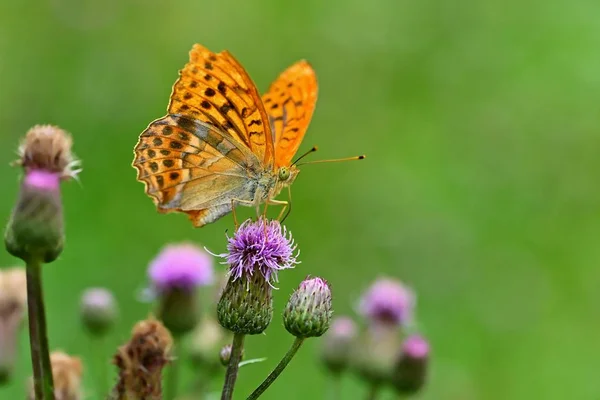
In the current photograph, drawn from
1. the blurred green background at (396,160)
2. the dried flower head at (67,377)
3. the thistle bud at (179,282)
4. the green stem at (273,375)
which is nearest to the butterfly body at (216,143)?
the thistle bud at (179,282)

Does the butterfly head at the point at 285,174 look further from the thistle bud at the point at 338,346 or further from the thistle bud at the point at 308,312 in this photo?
the thistle bud at the point at 308,312

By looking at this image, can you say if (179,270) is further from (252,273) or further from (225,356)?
(225,356)

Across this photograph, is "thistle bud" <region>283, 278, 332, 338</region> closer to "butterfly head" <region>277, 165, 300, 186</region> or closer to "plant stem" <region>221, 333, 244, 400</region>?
"plant stem" <region>221, 333, 244, 400</region>

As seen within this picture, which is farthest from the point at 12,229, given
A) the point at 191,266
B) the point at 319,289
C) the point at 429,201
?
the point at 429,201

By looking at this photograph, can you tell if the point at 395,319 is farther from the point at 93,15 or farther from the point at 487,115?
the point at 93,15

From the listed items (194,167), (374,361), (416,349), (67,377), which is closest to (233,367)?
(67,377)

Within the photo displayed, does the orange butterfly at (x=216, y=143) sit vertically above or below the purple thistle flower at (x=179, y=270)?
above

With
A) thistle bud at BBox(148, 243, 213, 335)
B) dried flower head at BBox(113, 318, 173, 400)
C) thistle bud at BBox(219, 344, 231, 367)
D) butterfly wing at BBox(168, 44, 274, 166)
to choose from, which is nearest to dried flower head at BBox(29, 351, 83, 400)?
dried flower head at BBox(113, 318, 173, 400)

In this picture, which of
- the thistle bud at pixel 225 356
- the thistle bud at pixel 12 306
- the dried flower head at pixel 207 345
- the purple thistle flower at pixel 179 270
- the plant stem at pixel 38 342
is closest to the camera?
the plant stem at pixel 38 342
